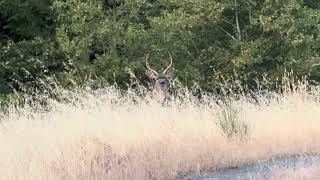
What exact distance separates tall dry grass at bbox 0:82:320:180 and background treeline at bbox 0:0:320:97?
868 centimetres

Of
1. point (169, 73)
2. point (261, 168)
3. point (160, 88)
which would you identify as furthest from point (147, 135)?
point (169, 73)

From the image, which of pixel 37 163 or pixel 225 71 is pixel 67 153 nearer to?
pixel 37 163

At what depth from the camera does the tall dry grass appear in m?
6.89

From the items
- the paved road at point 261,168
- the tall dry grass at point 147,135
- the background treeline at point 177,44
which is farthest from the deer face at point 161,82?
the background treeline at point 177,44

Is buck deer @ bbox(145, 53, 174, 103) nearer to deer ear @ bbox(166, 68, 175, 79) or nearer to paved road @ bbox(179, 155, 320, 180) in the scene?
deer ear @ bbox(166, 68, 175, 79)

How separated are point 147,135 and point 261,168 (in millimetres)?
1746

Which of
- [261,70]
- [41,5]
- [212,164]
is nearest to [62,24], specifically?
[41,5]

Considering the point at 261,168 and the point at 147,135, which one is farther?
the point at 147,135

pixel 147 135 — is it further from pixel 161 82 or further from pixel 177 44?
pixel 177 44

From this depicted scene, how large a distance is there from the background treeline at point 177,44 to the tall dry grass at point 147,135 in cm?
868

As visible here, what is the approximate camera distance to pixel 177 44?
786 inches

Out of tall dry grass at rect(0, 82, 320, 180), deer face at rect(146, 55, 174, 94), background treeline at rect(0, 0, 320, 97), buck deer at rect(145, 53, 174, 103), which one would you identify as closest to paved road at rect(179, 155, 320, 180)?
tall dry grass at rect(0, 82, 320, 180)

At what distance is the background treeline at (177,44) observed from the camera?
19734 millimetres

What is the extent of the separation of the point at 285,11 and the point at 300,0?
1.49 metres
